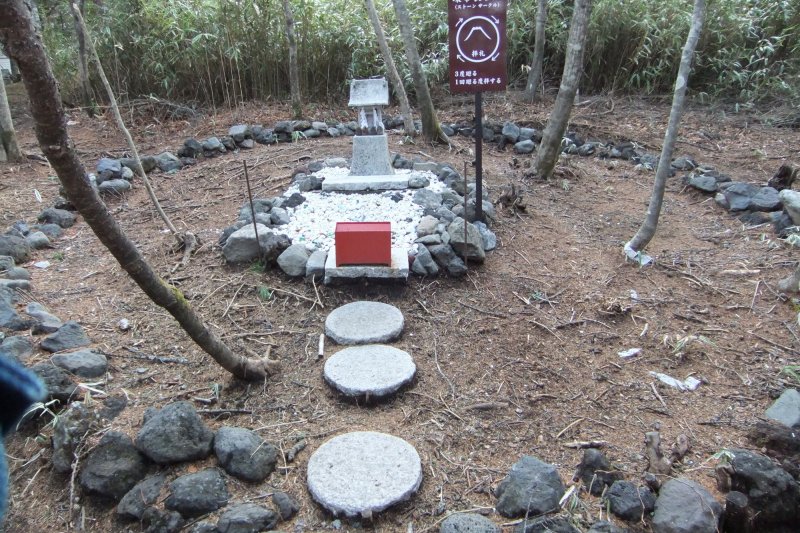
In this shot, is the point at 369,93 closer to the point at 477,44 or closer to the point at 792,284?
the point at 477,44

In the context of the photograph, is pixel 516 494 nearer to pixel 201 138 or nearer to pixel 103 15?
pixel 201 138

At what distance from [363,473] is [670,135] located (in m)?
2.71

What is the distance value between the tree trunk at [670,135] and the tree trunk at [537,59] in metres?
3.89

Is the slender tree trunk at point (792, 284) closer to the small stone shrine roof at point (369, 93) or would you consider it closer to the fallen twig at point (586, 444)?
the fallen twig at point (586, 444)

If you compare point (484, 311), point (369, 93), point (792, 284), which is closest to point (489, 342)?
point (484, 311)

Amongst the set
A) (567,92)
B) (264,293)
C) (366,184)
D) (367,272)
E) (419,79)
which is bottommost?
(264,293)

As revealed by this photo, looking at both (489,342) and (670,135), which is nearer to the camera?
(489,342)

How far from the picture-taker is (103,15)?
7.00 meters

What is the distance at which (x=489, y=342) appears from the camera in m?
2.93

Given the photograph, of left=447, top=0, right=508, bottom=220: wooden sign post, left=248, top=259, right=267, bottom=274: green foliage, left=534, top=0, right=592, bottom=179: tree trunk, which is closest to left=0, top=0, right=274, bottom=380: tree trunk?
left=248, top=259, right=267, bottom=274: green foliage

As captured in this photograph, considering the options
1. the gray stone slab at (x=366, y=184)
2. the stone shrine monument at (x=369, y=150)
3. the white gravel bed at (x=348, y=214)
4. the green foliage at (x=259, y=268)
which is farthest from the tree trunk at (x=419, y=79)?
the green foliage at (x=259, y=268)

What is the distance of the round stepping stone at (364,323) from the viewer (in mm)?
2859

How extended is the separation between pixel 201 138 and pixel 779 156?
20.8 feet

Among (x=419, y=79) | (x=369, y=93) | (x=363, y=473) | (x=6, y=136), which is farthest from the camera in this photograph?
(x=419, y=79)
